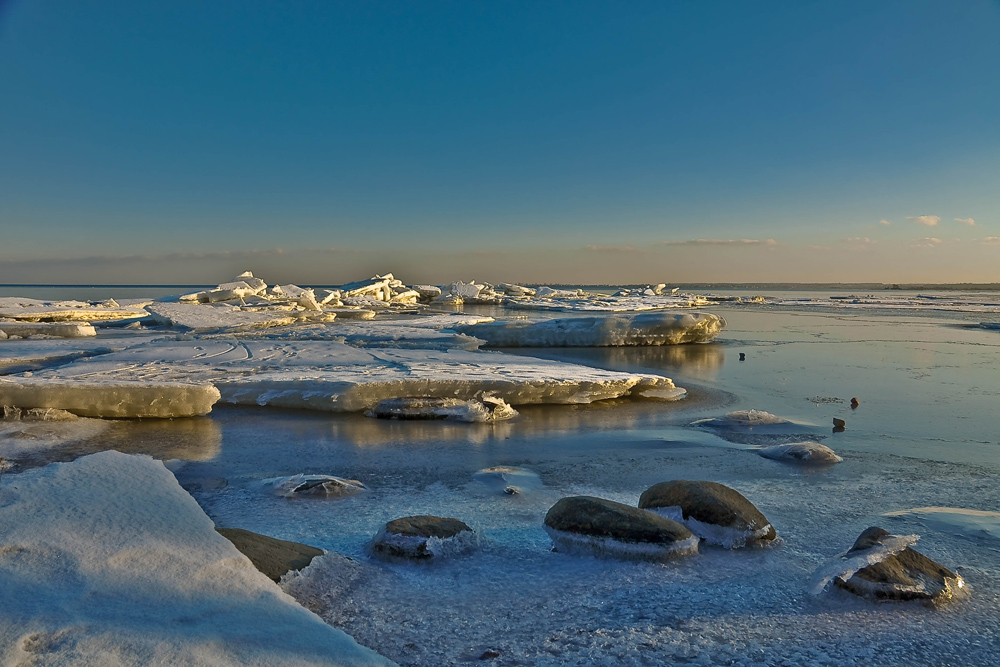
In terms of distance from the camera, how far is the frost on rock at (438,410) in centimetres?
566

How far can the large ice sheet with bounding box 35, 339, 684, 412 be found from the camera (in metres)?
6.05

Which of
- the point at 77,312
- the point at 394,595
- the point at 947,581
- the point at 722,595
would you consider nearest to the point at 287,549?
the point at 394,595

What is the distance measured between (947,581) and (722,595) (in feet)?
2.85

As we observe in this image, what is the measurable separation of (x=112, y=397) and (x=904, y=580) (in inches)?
228

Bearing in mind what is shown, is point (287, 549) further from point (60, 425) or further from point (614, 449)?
point (60, 425)

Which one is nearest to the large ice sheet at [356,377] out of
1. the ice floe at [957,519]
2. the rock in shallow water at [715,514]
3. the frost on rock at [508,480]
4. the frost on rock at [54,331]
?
the frost on rock at [508,480]

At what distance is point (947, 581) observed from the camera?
238 centimetres

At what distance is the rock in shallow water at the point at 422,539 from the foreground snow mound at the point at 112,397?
3621mm

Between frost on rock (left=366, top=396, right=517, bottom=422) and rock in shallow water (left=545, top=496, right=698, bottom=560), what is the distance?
111 inches

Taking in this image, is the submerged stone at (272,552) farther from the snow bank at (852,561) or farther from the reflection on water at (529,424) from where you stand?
the reflection on water at (529,424)

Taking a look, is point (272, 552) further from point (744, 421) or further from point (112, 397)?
point (744, 421)

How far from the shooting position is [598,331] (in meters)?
12.7

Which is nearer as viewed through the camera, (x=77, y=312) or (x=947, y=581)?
(x=947, y=581)

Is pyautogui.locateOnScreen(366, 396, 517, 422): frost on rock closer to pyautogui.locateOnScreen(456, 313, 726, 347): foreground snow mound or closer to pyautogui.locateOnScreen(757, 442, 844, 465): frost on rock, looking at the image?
pyautogui.locateOnScreen(757, 442, 844, 465): frost on rock
